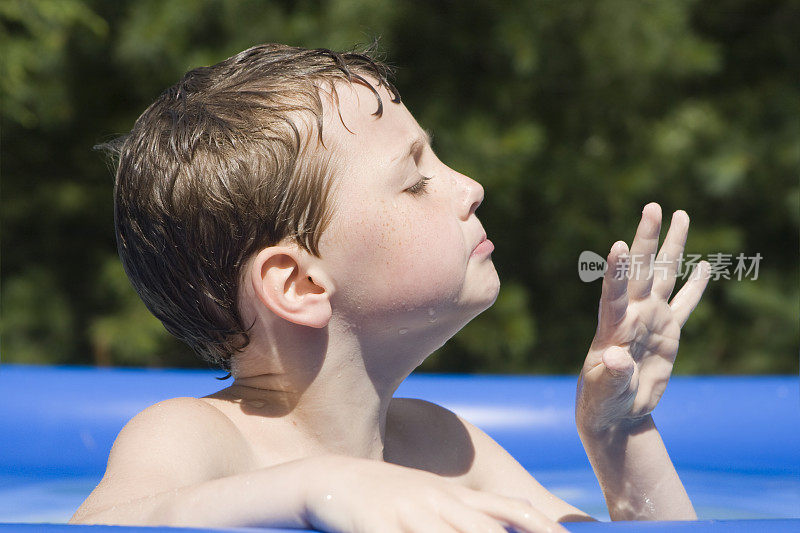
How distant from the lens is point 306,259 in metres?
1.18

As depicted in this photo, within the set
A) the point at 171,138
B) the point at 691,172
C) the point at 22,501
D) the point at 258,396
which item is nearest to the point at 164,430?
the point at 258,396

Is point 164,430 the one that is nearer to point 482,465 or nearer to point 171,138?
point 171,138

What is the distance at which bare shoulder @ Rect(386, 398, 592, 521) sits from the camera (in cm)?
145

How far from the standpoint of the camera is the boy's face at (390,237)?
1.17 meters

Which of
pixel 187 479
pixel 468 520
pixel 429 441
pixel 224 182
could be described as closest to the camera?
pixel 468 520

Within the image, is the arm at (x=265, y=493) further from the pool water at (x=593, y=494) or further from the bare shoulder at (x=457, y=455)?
the pool water at (x=593, y=494)

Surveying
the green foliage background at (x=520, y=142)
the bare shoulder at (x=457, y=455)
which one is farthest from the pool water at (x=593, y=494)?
the green foliage background at (x=520, y=142)

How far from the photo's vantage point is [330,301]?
1.20 metres

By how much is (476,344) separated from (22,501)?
190 centimetres

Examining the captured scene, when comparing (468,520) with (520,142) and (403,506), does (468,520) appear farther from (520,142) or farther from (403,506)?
(520,142)

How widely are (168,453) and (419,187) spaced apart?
1.57ft

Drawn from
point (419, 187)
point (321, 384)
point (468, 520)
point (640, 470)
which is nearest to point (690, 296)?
point (640, 470)

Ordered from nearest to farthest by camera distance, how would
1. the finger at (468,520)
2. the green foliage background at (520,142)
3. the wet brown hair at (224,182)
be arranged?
the finger at (468,520) < the wet brown hair at (224,182) < the green foliage background at (520,142)

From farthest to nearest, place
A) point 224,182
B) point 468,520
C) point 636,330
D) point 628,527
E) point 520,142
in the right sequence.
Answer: point 520,142, point 636,330, point 224,182, point 628,527, point 468,520
